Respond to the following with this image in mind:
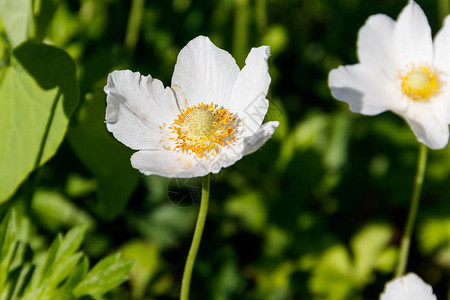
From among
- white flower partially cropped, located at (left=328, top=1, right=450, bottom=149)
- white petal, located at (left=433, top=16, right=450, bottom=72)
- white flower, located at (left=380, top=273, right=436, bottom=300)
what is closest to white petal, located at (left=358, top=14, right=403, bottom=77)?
white flower partially cropped, located at (left=328, top=1, right=450, bottom=149)

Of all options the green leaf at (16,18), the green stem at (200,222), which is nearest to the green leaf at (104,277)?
the green stem at (200,222)

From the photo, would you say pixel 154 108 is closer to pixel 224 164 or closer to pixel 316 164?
pixel 224 164

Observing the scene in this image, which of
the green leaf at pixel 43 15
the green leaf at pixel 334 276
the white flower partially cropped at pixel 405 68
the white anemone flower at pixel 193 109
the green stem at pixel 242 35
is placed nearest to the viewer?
the white anemone flower at pixel 193 109

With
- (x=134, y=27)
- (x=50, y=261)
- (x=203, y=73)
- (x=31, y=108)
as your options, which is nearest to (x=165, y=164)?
(x=203, y=73)

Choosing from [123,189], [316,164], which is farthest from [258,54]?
[316,164]

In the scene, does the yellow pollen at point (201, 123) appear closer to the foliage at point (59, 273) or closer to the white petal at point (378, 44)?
the foliage at point (59, 273)

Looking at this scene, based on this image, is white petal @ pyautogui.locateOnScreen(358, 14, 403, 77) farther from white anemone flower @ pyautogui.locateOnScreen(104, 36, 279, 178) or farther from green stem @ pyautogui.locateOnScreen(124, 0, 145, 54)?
green stem @ pyautogui.locateOnScreen(124, 0, 145, 54)
